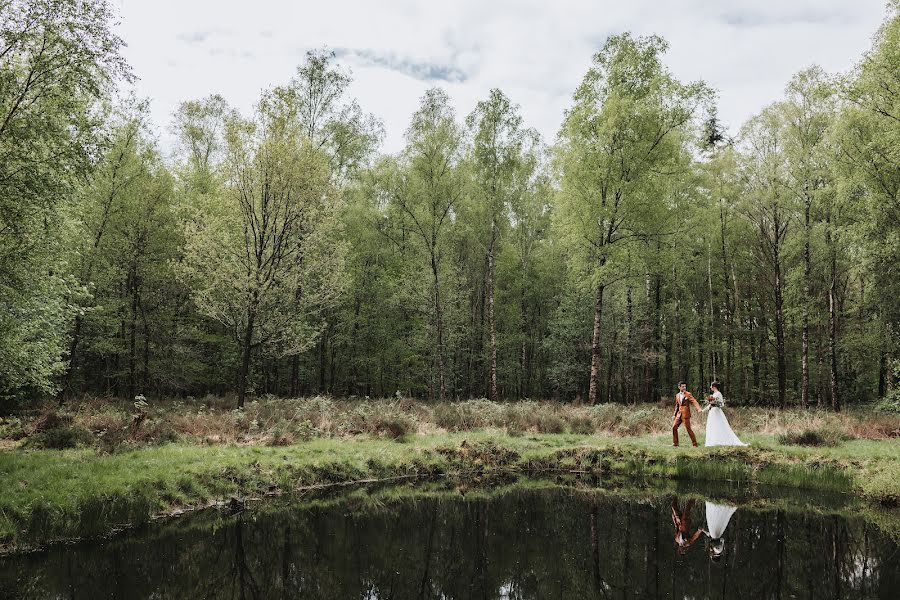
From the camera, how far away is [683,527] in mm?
10547

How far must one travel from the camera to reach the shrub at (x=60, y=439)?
1268cm

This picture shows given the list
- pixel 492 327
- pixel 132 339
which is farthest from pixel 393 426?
pixel 132 339

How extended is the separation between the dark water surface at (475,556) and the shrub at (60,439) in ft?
15.0

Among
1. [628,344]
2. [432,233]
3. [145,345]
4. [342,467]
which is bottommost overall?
[342,467]

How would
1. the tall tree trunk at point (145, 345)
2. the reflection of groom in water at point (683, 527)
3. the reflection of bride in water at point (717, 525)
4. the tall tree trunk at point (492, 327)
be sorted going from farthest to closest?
the tall tree trunk at point (492, 327)
the tall tree trunk at point (145, 345)
the reflection of groom in water at point (683, 527)
the reflection of bride in water at point (717, 525)

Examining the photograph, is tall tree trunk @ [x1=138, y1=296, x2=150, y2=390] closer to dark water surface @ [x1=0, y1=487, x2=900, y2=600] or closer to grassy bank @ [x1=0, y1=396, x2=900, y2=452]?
grassy bank @ [x1=0, y1=396, x2=900, y2=452]

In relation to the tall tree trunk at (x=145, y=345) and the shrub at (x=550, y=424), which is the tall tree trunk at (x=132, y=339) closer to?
the tall tree trunk at (x=145, y=345)

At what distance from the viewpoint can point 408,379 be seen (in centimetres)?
3797

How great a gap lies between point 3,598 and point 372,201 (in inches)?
1296

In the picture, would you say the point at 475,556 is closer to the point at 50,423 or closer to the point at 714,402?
the point at 714,402

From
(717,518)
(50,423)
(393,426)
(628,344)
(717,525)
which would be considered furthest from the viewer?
(628,344)

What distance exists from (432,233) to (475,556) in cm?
2261

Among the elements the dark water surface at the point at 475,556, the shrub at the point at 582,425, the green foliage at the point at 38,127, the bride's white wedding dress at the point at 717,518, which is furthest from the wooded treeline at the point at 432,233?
the bride's white wedding dress at the point at 717,518

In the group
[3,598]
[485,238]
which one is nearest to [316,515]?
[3,598]
